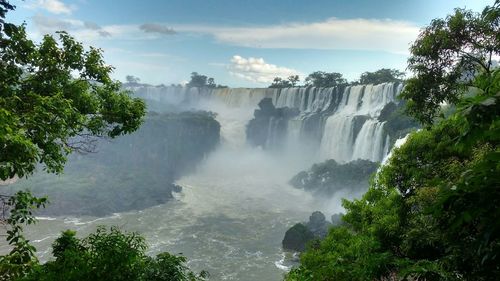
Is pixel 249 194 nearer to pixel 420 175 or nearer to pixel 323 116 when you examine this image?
pixel 323 116

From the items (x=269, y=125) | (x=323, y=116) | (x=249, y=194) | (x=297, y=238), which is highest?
(x=323, y=116)

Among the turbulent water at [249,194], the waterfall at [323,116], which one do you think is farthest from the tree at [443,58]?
the waterfall at [323,116]

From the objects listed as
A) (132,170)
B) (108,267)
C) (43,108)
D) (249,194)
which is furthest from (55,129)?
(132,170)

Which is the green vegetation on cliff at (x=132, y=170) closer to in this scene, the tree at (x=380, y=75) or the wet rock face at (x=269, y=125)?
the wet rock face at (x=269, y=125)

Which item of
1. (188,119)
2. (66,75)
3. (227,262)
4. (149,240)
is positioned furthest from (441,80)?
(188,119)

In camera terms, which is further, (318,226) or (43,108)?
(318,226)

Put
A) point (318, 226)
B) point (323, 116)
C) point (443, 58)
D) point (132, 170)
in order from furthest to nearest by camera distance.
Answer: point (132, 170), point (323, 116), point (318, 226), point (443, 58)

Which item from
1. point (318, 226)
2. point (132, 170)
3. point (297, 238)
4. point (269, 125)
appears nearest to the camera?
point (297, 238)
